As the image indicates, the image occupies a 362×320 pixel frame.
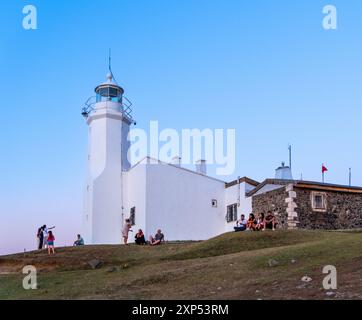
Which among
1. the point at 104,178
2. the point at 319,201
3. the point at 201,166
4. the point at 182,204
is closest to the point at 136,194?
the point at 104,178

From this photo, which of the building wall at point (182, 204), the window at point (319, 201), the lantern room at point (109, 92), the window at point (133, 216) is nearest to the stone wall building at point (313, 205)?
the window at point (319, 201)

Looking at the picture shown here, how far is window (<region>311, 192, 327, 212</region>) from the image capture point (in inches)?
1346

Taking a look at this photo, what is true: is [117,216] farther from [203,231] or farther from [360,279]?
[360,279]

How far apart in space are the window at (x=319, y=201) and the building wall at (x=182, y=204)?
7.46 metres

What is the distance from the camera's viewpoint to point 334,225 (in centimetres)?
3450

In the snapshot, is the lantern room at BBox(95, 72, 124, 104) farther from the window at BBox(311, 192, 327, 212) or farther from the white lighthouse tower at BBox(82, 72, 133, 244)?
the window at BBox(311, 192, 327, 212)

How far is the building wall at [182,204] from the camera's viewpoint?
37.5 meters

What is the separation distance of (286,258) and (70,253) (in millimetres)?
11896

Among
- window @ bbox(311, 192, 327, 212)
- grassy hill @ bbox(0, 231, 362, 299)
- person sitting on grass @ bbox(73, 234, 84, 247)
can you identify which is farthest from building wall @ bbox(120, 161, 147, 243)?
window @ bbox(311, 192, 327, 212)

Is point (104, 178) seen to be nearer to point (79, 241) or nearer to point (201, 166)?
point (79, 241)
